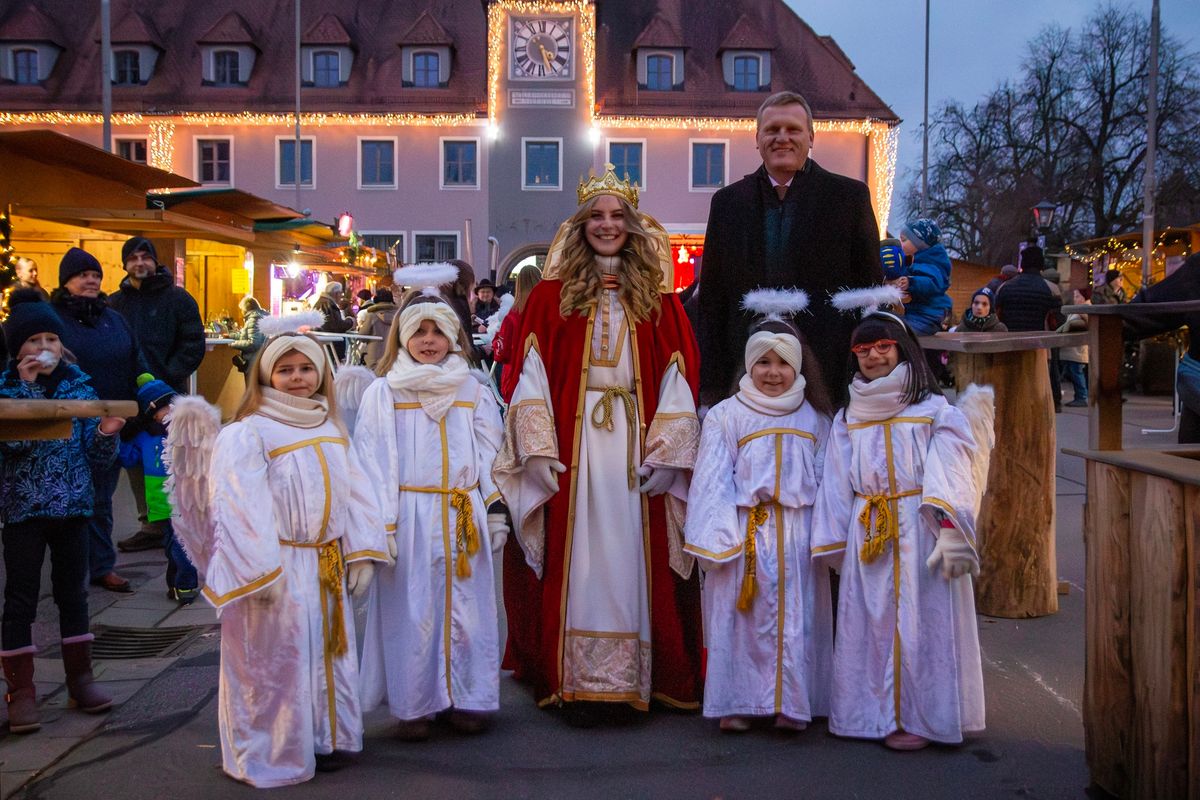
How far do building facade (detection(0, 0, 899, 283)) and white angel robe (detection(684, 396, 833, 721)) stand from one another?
27.5 metres

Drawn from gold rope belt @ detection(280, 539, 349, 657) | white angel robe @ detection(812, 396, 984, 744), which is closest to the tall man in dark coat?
white angel robe @ detection(812, 396, 984, 744)

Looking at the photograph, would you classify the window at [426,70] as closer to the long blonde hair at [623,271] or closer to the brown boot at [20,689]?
the long blonde hair at [623,271]

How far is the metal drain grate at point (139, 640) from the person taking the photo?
17.8 feet

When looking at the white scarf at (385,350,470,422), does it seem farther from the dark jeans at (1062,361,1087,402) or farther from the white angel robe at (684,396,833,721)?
the dark jeans at (1062,361,1087,402)

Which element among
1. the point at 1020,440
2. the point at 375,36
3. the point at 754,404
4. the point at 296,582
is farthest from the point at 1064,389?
the point at 375,36

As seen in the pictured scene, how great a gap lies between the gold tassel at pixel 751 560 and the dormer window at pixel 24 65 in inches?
1369

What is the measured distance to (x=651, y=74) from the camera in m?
32.8

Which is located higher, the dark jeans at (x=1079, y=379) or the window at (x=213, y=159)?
the window at (x=213, y=159)

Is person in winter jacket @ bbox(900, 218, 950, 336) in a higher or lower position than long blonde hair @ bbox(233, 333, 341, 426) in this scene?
higher

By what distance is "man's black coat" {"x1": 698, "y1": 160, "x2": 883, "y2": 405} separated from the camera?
4.97 m

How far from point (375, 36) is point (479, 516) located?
32.4 m

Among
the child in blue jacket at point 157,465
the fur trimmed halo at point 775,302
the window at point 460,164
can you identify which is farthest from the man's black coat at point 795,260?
the window at point 460,164

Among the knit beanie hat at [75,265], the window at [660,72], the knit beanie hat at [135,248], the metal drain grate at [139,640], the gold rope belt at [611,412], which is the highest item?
the window at [660,72]

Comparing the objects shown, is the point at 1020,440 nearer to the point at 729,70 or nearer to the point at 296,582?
the point at 296,582
